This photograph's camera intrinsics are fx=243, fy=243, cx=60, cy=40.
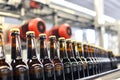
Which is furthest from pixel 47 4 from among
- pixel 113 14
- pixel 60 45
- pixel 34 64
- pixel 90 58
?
pixel 113 14

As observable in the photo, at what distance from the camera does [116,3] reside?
609 cm

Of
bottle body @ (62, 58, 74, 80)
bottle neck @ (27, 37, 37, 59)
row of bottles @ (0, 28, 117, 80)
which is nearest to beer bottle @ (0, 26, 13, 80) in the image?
row of bottles @ (0, 28, 117, 80)

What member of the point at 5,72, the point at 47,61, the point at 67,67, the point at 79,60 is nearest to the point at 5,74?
the point at 5,72

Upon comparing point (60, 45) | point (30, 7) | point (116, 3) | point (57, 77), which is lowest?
point (57, 77)

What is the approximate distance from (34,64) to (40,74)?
4 cm

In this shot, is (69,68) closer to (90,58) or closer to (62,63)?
A: (62,63)

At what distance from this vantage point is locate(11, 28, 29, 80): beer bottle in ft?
2.41

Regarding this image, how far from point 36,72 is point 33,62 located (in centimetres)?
4

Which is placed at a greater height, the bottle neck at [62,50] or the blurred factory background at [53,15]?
the blurred factory background at [53,15]

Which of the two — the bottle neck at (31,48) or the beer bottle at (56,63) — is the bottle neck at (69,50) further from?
the bottle neck at (31,48)

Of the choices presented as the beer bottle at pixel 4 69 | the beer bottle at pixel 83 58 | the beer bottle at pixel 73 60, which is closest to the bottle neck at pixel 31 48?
the beer bottle at pixel 4 69

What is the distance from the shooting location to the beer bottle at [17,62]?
2.41 ft

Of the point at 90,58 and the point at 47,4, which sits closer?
the point at 90,58

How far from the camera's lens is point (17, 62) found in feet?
2.51
